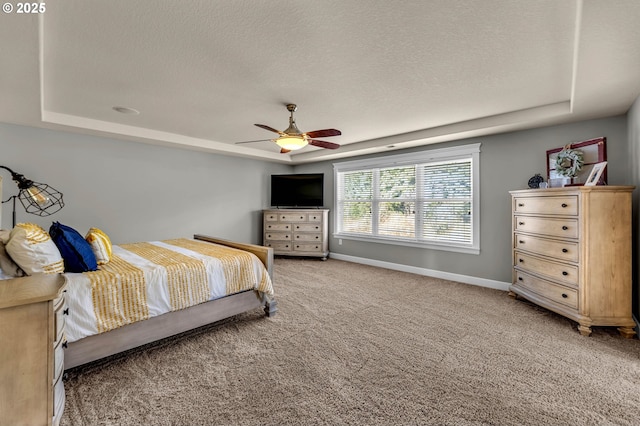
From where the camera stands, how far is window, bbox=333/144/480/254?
440 cm

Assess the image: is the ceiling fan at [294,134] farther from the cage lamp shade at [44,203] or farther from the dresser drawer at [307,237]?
the cage lamp shade at [44,203]

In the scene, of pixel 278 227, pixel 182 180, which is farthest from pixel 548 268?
pixel 182 180

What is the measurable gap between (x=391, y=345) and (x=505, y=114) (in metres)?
3.23

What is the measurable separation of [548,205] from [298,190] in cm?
→ 455

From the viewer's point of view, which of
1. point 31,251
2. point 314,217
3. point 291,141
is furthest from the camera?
point 314,217

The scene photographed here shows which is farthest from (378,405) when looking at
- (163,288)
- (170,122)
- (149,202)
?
(149,202)

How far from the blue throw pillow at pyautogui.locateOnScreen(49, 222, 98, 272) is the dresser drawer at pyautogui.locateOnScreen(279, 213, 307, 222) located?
13.3 feet

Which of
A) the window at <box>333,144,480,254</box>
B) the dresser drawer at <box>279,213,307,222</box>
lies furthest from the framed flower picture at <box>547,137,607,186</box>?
the dresser drawer at <box>279,213,307,222</box>

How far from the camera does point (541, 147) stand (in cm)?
367

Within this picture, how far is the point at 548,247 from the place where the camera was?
3041mm

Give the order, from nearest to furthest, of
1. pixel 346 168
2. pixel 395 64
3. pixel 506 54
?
pixel 506 54, pixel 395 64, pixel 346 168

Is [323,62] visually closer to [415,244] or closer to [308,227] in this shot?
[415,244]

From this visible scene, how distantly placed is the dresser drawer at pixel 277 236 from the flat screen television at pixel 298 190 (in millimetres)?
715

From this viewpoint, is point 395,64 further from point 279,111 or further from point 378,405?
point 378,405
